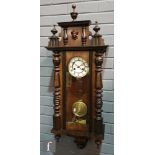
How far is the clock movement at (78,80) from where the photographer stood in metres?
1.32

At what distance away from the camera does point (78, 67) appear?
136cm

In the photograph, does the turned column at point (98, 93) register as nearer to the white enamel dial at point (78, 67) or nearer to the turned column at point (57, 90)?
the white enamel dial at point (78, 67)

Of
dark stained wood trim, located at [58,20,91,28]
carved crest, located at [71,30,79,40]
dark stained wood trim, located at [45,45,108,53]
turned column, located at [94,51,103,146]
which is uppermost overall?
dark stained wood trim, located at [58,20,91,28]

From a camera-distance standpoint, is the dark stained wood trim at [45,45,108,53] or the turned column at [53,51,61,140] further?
the turned column at [53,51,61,140]

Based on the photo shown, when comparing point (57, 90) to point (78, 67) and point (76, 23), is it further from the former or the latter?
point (76, 23)

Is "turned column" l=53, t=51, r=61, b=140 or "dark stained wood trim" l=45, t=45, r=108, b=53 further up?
"dark stained wood trim" l=45, t=45, r=108, b=53

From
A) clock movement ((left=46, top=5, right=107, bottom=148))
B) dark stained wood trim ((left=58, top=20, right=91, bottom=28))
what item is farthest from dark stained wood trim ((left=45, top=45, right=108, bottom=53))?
dark stained wood trim ((left=58, top=20, right=91, bottom=28))

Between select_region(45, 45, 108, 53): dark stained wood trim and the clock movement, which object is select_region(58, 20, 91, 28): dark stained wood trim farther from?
select_region(45, 45, 108, 53): dark stained wood trim

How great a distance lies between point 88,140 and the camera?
149 cm

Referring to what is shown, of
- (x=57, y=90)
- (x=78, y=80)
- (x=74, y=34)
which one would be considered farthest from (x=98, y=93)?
(x=74, y=34)

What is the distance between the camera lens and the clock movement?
1.32 meters
